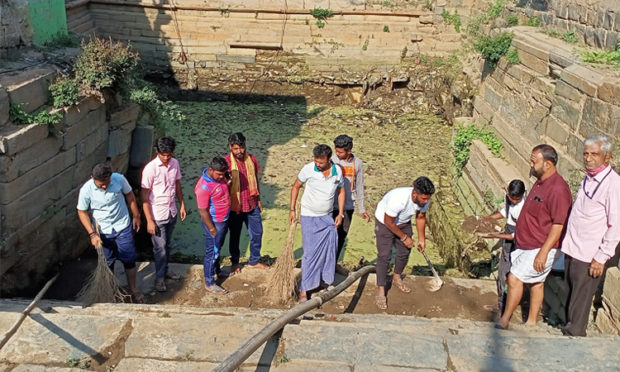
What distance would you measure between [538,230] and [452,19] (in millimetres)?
12253

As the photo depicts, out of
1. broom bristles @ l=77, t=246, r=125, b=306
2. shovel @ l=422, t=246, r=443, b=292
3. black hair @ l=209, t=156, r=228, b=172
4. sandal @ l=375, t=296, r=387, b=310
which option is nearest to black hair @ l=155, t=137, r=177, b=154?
black hair @ l=209, t=156, r=228, b=172

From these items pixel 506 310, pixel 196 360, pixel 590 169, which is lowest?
pixel 506 310

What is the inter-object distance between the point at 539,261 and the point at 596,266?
419mm

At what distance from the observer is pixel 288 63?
51.9 ft

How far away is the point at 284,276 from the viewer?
5.54m

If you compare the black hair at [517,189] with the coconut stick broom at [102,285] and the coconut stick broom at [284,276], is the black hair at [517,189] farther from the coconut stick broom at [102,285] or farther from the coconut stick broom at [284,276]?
the coconut stick broom at [102,285]

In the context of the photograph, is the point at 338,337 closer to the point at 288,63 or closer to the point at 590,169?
the point at 590,169

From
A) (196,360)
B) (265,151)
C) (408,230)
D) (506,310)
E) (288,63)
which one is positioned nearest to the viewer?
(196,360)

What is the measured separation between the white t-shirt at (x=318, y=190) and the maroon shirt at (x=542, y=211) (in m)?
1.69

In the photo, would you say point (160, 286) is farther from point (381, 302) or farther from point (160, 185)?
point (381, 302)

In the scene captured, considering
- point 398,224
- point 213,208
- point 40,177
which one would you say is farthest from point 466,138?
point 40,177

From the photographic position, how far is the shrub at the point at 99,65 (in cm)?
648

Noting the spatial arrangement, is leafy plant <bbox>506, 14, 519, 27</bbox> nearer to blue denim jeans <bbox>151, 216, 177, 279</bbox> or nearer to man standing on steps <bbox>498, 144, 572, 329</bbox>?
man standing on steps <bbox>498, 144, 572, 329</bbox>

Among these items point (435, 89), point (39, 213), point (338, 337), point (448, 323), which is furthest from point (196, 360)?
point (435, 89)
